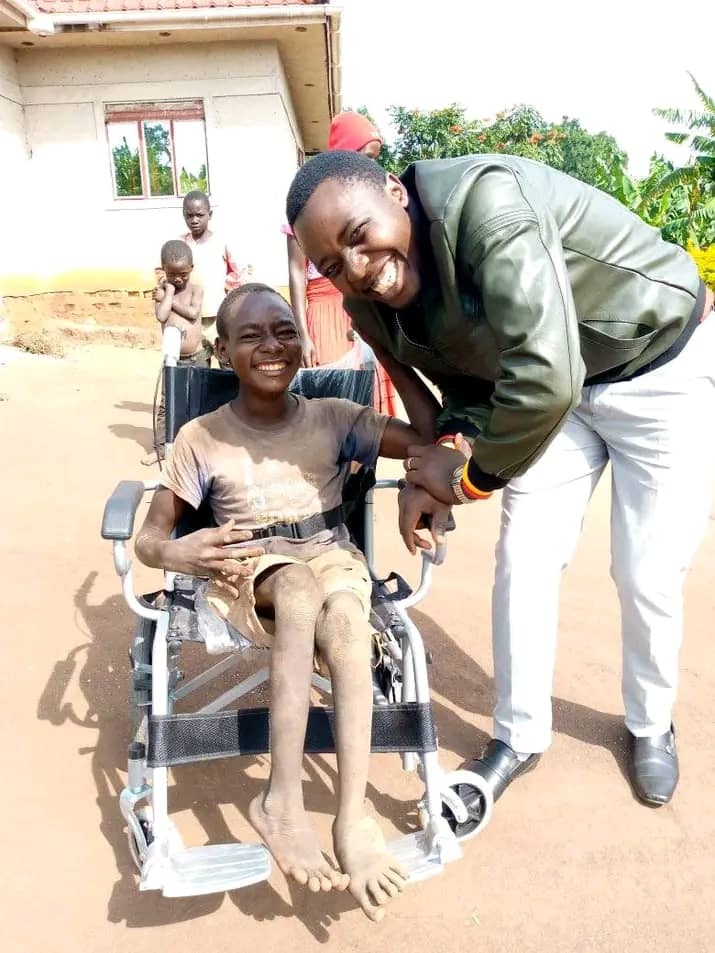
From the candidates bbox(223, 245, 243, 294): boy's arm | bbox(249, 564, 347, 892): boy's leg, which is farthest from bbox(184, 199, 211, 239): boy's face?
bbox(249, 564, 347, 892): boy's leg

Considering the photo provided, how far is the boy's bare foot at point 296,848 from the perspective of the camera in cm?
181

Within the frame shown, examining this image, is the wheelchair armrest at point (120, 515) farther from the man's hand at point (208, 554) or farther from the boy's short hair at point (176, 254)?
the boy's short hair at point (176, 254)

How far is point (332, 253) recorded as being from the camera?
1.73m

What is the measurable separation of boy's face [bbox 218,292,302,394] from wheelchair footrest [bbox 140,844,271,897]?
1294 mm

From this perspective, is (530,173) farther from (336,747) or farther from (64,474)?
(64,474)

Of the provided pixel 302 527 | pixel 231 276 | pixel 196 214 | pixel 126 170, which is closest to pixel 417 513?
pixel 302 527

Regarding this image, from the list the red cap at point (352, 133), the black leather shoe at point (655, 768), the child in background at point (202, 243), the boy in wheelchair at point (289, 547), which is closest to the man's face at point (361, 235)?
the boy in wheelchair at point (289, 547)

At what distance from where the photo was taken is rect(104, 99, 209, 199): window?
10.3 m

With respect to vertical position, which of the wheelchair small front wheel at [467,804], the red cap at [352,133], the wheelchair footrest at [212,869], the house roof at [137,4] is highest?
the house roof at [137,4]

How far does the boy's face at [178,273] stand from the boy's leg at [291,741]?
182 inches

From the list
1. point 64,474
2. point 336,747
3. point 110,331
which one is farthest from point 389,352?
point 110,331

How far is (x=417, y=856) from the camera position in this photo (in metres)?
2.00

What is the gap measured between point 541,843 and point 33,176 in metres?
10.7

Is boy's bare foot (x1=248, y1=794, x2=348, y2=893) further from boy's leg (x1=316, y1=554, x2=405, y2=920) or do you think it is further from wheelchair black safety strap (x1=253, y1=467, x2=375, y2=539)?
wheelchair black safety strap (x1=253, y1=467, x2=375, y2=539)
